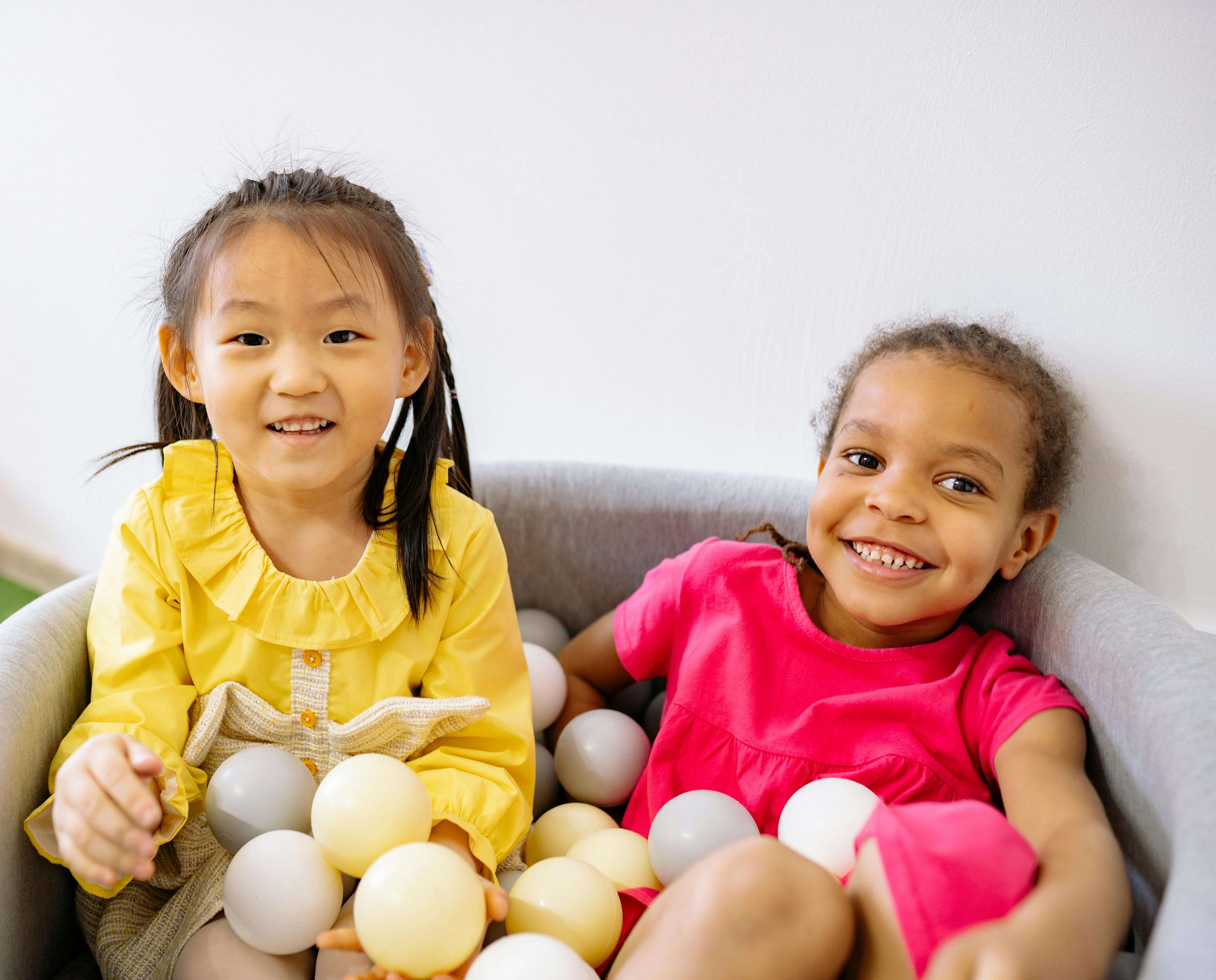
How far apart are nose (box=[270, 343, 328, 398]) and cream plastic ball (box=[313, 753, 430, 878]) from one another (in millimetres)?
355

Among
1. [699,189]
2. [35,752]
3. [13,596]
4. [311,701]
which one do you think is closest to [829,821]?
[311,701]

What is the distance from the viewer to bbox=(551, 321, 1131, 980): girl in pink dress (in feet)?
2.55

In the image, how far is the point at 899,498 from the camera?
1.07 m

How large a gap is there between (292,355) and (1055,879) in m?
0.80

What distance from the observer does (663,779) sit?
119 centimetres

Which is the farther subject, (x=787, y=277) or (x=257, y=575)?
(x=787, y=277)

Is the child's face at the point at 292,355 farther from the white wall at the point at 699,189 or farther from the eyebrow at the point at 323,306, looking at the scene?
the white wall at the point at 699,189

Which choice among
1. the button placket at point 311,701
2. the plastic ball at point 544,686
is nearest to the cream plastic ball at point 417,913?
the button placket at point 311,701

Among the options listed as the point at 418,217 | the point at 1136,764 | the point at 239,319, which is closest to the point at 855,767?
the point at 1136,764

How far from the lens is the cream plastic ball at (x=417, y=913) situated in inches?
31.8

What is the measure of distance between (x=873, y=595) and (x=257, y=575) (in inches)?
26.3

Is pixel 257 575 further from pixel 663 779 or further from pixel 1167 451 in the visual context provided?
pixel 1167 451

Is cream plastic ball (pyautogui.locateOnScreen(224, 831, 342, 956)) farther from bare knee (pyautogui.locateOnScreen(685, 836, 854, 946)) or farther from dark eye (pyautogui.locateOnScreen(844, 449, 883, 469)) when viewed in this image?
A: dark eye (pyautogui.locateOnScreen(844, 449, 883, 469))

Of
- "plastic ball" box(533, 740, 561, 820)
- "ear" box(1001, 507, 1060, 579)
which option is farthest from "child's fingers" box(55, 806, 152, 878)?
"ear" box(1001, 507, 1060, 579)
